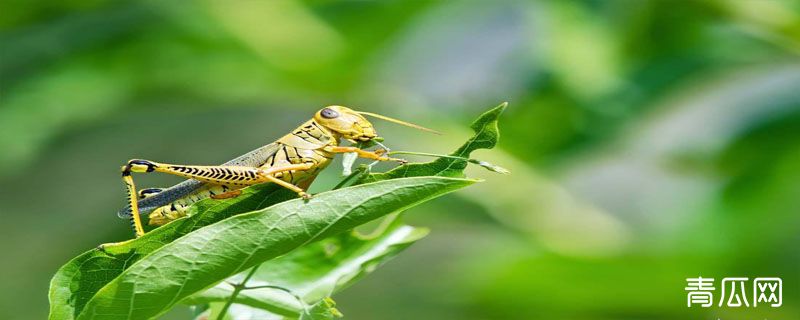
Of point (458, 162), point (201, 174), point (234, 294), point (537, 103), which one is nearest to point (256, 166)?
point (201, 174)

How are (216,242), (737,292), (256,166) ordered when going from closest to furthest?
(216,242) < (256,166) < (737,292)

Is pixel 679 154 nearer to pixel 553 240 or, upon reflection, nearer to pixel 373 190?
pixel 553 240

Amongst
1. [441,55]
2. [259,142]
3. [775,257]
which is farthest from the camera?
[259,142]

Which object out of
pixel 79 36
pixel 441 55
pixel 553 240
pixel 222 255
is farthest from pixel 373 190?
Answer: pixel 441 55

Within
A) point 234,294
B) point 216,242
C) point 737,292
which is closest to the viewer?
point 216,242

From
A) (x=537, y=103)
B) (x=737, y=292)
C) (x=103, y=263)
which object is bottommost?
(x=103, y=263)

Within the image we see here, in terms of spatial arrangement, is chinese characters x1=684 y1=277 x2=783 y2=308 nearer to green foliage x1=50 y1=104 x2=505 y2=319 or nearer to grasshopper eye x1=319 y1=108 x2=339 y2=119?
grasshopper eye x1=319 y1=108 x2=339 y2=119

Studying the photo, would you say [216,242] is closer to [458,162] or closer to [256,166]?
[458,162]
